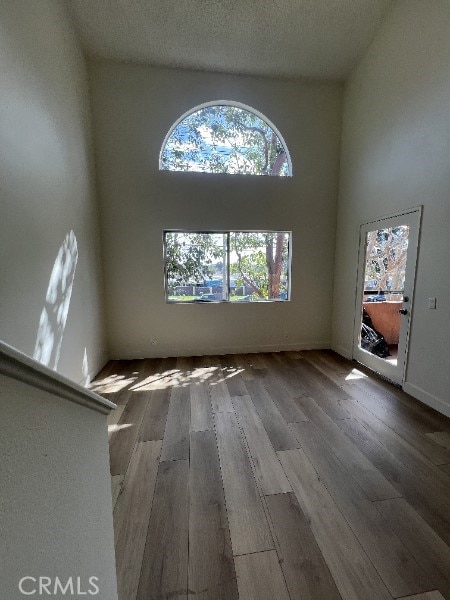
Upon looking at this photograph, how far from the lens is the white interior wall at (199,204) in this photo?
12.0 ft

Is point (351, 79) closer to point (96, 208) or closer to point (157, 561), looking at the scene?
point (96, 208)

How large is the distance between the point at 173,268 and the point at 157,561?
132 inches

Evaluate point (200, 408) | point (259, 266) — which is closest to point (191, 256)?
point (259, 266)

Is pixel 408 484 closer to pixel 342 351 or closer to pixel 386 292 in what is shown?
pixel 386 292

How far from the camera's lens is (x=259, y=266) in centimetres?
425

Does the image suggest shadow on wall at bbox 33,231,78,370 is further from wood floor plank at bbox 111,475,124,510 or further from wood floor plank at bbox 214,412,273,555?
wood floor plank at bbox 214,412,273,555

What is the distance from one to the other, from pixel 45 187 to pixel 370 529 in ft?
11.3

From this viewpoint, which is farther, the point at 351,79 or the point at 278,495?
the point at 351,79

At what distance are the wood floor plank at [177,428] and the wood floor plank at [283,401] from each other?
3.09ft

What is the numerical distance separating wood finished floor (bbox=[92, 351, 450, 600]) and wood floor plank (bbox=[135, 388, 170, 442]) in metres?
0.01

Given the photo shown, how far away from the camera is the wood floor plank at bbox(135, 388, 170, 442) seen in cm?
225

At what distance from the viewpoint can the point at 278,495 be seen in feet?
5.34

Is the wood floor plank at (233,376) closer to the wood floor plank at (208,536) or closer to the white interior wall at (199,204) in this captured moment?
the white interior wall at (199,204)

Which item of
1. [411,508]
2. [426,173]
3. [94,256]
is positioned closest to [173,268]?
[94,256]
